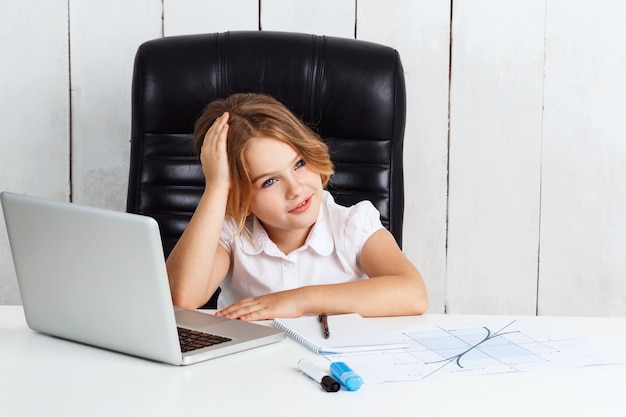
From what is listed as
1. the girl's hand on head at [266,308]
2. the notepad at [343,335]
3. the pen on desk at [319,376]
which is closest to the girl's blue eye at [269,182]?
the girl's hand on head at [266,308]

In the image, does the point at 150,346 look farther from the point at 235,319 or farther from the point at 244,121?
the point at 244,121

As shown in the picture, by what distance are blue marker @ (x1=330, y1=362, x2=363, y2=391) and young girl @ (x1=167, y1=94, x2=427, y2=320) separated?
37 cm

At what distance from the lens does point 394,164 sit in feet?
6.30

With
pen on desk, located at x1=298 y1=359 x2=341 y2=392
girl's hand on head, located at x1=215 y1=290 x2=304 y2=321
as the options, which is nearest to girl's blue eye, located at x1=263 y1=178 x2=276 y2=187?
girl's hand on head, located at x1=215 y1=290 x2=304 y2=321

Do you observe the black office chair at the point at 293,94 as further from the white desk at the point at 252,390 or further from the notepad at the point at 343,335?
the white desk at the point at 252,390

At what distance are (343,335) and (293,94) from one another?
80 cm

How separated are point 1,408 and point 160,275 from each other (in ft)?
0.79

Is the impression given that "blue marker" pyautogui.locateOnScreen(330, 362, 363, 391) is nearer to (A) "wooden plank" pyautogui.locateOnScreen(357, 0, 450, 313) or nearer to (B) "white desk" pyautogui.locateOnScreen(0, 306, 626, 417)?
(B) "white desk" pyautogui.locateOnScreen(0, 306, 626, 417)

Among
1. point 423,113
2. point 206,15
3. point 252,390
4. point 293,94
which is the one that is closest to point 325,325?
point 252,390

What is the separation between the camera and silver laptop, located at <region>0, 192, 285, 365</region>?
1050mm

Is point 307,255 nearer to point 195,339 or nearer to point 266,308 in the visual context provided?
point 266,308

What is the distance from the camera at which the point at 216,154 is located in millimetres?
1673

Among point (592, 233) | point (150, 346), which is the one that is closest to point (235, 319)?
point (150, 346)

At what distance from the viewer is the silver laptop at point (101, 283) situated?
3.44 feet
